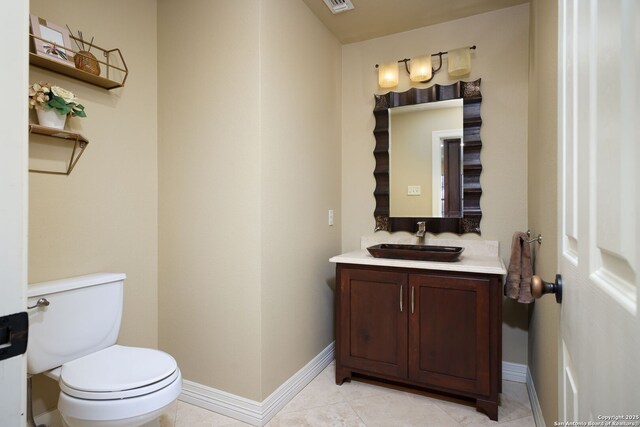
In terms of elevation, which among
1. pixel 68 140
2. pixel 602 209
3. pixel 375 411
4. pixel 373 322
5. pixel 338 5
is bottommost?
pixel 375 411

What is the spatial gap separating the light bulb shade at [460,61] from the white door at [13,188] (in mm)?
2412

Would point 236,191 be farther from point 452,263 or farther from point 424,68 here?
point 424,68

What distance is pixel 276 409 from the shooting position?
6.66 feet

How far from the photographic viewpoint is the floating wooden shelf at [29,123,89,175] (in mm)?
1632

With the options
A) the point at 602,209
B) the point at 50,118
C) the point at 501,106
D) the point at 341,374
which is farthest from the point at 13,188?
the point at 501,106

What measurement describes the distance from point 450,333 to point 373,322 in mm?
467

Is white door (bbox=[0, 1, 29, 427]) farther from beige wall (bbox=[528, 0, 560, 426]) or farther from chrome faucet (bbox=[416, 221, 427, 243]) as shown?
chrome faucet (bbox=[416, 221, 427, 243])

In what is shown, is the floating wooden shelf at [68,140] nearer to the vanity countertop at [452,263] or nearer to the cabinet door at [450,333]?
the vanity countertop at [452,263]

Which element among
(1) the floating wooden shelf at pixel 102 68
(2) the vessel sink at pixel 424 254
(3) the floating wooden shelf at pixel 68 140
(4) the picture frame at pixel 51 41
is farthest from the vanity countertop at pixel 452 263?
(4) the picture frame at pixel 51 41

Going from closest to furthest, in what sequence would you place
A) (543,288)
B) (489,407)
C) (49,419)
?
(543,288), (49,419), (489,407)

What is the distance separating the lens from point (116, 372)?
4.94 ft

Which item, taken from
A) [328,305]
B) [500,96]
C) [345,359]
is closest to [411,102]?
[500,96]

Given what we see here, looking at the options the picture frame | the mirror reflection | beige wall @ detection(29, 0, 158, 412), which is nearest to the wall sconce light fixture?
the mirror reflection

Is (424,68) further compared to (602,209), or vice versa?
(424,68)
